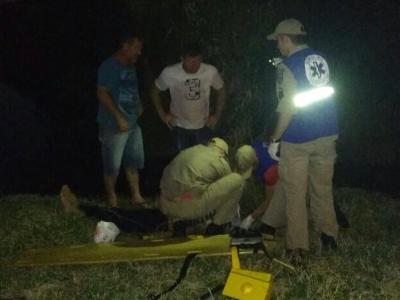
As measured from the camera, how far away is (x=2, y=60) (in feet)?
38.3

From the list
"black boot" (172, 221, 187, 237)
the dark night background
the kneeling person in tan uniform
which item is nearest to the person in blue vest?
the kneeling person in tan uniform

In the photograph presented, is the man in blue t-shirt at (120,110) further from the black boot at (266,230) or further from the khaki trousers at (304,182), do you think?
the khaki trousers at (304,182)

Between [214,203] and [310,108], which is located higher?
[310,108]

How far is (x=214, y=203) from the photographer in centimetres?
506

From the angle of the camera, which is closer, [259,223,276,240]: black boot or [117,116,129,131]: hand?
[259,223,276,240]: black boot

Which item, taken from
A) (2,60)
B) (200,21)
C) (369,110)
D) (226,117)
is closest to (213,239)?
(226,117)

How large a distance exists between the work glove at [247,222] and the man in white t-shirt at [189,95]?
3.07 ft

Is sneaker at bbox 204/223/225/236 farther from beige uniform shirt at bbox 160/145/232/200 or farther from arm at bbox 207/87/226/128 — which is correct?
arm at bbox 207/87/226/128

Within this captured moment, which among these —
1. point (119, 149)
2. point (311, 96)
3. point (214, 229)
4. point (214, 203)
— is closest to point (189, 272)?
point (214, 229)

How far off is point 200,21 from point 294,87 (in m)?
2.33

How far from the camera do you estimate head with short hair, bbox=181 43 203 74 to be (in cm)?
553

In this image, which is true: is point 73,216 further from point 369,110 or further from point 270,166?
point 369,110

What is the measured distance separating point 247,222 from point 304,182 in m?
0.91

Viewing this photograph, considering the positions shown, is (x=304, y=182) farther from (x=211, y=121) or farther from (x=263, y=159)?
(x=211, y=121)
